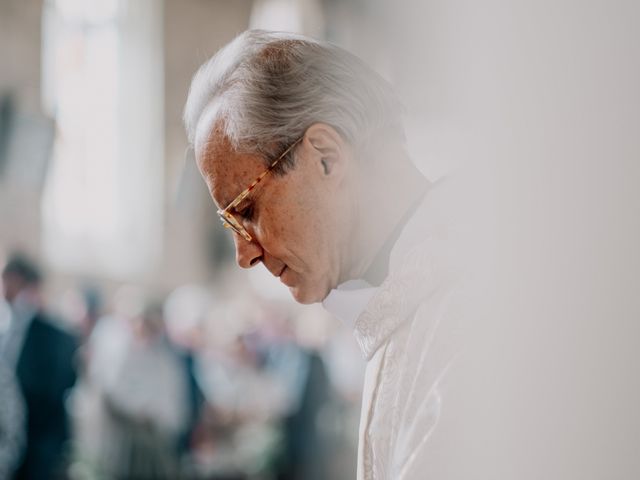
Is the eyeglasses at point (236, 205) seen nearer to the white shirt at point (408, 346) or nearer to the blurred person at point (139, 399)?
the white shirt at point (408, 346)

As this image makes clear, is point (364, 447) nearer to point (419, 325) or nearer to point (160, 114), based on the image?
point (419, 325)

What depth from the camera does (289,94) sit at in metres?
1.51

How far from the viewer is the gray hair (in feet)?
4.94

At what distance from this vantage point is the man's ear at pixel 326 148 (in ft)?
4.90

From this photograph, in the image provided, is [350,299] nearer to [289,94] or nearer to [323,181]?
[323,181]

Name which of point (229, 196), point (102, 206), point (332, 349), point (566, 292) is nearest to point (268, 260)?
point (229, 196)

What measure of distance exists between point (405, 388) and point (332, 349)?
8611 millimetres

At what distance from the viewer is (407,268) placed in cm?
139

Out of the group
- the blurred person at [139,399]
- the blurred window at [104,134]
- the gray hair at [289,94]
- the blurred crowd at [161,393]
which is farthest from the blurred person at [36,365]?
the blurred window at [104,134]

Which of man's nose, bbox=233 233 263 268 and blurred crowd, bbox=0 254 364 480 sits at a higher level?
man's nose, bbox=233 233 263 268

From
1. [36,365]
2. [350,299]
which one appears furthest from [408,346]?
[36,365]

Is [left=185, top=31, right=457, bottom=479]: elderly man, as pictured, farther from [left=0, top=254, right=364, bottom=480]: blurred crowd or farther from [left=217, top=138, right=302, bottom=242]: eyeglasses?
[left=0, top=254, right=364, bottom=480]: blurred crowd

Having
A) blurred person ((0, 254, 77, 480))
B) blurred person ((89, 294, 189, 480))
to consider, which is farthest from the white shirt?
blurred person ((89, 294, 189, 480))

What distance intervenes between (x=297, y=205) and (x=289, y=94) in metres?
0.17
